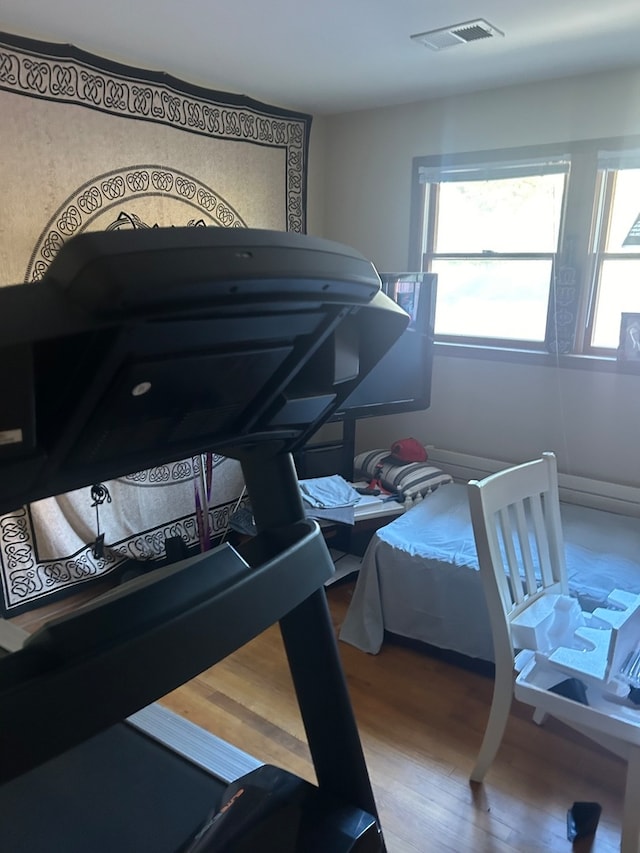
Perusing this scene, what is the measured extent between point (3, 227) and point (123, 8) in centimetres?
92

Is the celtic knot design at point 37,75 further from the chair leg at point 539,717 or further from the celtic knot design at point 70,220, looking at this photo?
the chair leg at point 539,717

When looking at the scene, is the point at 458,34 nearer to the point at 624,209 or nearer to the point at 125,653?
the point at 624,209

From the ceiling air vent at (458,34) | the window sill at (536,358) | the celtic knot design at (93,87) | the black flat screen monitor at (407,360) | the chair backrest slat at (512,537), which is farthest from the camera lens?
the black flat screen monitor at (407,360)

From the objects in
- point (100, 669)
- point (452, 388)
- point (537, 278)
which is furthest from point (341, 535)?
point (100, 669)

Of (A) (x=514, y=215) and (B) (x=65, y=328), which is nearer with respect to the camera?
(B) (x=65, y=328)

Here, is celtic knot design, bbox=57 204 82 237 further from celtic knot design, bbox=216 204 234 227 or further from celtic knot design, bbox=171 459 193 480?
celtic knot design, bbox=171 459 193 480

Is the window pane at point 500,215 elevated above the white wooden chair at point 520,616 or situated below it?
above

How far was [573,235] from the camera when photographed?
3.00 metres

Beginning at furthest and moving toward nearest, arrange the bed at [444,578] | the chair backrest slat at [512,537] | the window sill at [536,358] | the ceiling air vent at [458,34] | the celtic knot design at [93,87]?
the window sill at [536,358] → the celtic knot design at [93,87] → the bed at [444,578] → the ceiling air vent at [458,34] → the chair backrest slat at [512,537]

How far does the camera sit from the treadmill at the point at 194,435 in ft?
1.51

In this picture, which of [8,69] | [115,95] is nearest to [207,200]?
[115,95]

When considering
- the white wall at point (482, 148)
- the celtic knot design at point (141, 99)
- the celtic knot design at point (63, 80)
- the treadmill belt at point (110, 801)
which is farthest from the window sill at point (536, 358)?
the treadmill belt at point (110, 801)

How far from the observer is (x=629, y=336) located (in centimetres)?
288

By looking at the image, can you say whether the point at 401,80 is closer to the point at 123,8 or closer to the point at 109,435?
the point at 123,8
